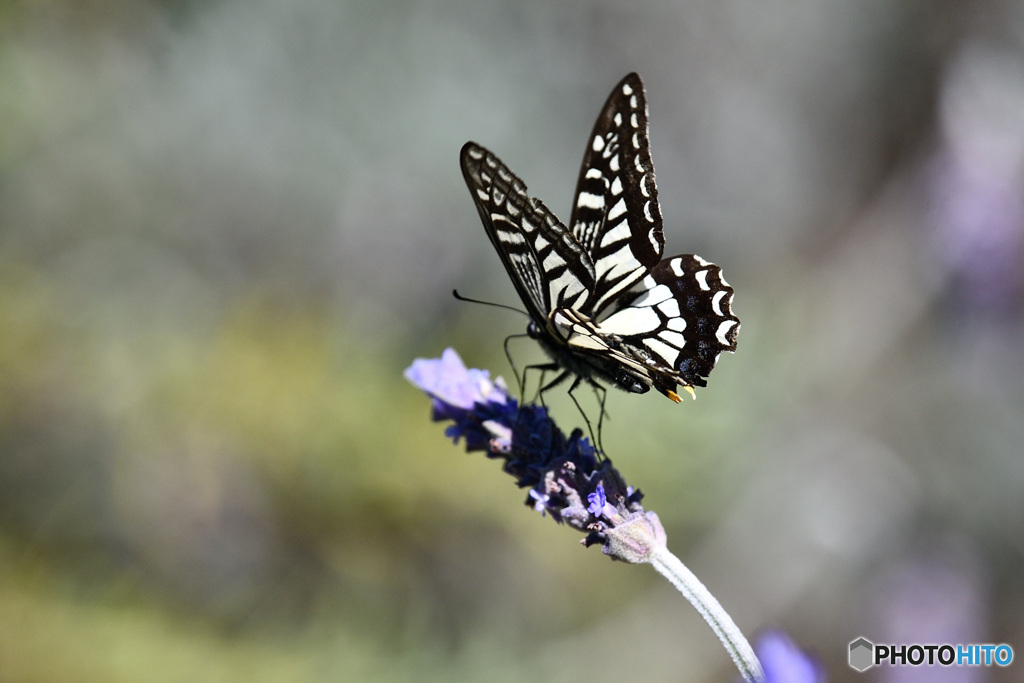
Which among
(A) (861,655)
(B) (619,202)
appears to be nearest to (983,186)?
(A) (861,655)

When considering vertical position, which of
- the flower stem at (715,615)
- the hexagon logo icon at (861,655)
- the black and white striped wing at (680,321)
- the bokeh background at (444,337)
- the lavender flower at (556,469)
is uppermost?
the bokeh background at (444,337)

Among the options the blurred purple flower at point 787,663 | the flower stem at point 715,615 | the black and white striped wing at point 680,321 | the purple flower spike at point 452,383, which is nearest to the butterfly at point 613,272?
the black and white striped wing at point 680,321

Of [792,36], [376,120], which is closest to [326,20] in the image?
[376,120]

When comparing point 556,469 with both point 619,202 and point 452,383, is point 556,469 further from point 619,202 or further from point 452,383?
point 619,202

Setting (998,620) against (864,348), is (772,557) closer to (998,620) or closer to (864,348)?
(998,620)

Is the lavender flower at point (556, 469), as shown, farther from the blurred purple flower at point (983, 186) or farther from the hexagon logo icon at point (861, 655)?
the blurred purple flower at point (983, 186)

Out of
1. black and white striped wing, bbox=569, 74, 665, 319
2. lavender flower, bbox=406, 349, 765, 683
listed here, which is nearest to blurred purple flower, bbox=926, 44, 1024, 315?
black and white striped wing, bbox=569, 74, 665, 319
